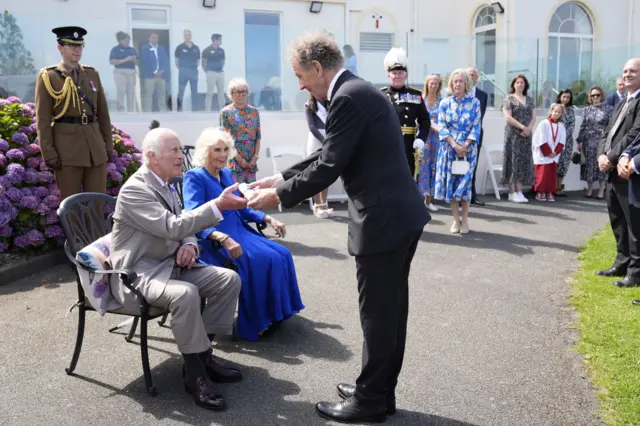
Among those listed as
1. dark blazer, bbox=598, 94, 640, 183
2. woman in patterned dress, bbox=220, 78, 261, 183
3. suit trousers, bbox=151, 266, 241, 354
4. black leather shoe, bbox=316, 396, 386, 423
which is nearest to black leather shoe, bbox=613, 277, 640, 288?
dark blazer, bbox=598, 94, 640, 183

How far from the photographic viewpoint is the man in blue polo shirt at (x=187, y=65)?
430 inches

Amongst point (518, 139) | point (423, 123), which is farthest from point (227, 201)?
point (518, 139)

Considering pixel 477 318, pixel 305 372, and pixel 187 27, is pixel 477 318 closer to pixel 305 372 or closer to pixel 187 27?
pixel 305 372

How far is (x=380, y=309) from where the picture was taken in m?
3.31

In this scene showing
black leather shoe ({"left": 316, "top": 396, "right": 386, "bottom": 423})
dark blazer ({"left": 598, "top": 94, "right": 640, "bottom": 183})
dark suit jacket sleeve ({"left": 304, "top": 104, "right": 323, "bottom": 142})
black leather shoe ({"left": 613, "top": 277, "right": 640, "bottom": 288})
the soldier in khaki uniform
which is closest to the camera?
black leather shoe ({"left": 316, "top": 396, "right": 386, "bottom": 423})

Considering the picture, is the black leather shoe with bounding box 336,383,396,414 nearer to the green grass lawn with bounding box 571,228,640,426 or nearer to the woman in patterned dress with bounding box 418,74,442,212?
the green grass lawn with bounding box 571,228,640,426

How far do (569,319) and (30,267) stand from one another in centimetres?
529

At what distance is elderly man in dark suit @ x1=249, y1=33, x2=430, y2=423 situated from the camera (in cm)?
316

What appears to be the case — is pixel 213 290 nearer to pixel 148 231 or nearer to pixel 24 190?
pixel 148 231

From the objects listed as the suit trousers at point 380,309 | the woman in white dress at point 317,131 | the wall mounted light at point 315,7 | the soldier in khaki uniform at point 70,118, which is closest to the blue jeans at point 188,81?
the woman in white dress at point 317,131

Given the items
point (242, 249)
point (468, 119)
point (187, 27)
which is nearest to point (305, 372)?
point (242, 249)

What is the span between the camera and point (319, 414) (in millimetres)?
3494

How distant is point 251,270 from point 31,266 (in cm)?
321

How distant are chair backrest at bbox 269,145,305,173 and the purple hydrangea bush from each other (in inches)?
148
